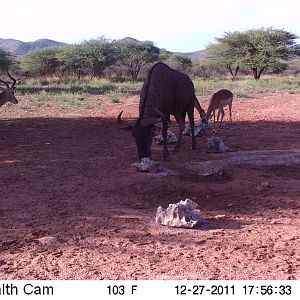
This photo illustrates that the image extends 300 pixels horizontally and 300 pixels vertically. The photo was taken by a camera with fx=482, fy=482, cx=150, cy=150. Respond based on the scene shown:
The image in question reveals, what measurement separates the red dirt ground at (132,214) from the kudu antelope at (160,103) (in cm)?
57

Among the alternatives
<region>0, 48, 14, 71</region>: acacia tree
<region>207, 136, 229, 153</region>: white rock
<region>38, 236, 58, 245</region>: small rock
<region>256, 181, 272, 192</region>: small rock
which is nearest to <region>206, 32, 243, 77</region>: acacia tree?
<region>0, 48, 14, 71</region>: acacia tree

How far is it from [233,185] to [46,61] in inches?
1700

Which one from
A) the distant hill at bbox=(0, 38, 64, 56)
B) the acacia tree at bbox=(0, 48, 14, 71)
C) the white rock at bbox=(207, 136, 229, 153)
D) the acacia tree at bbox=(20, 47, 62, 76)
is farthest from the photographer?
the distant hill at bbox=(0, 38, 64, 56)

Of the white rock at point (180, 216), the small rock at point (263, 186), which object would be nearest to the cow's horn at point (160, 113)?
the small rock at point (263, 186)

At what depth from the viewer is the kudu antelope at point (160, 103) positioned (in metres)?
8.80

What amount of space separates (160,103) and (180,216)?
4183mm

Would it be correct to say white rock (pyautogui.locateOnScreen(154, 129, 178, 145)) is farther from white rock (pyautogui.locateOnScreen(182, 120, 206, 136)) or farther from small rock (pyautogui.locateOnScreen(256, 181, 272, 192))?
small rock (pyautogui.locateOnScreen(256, 181, 272, 192))

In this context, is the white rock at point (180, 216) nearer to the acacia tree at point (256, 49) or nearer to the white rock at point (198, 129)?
the white rock at point (198, 129)

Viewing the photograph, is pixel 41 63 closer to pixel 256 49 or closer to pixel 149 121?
pixel 256 49

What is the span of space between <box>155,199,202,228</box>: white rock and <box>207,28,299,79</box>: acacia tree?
37026 millimetres

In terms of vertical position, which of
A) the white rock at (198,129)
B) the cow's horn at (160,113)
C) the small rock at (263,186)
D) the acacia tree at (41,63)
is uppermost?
the acacia tree at (41,63)

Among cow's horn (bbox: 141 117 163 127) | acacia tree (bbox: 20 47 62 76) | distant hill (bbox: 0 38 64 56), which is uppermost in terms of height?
distant hill (bbox: 0 38 64 56)

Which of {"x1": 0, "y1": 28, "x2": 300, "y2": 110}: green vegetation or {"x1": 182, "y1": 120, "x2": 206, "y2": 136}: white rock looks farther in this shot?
{"x1": 0, "y1": 28, "x2": 300, "y2": 110}: green vegetation

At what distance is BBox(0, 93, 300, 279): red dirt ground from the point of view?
181 inches
